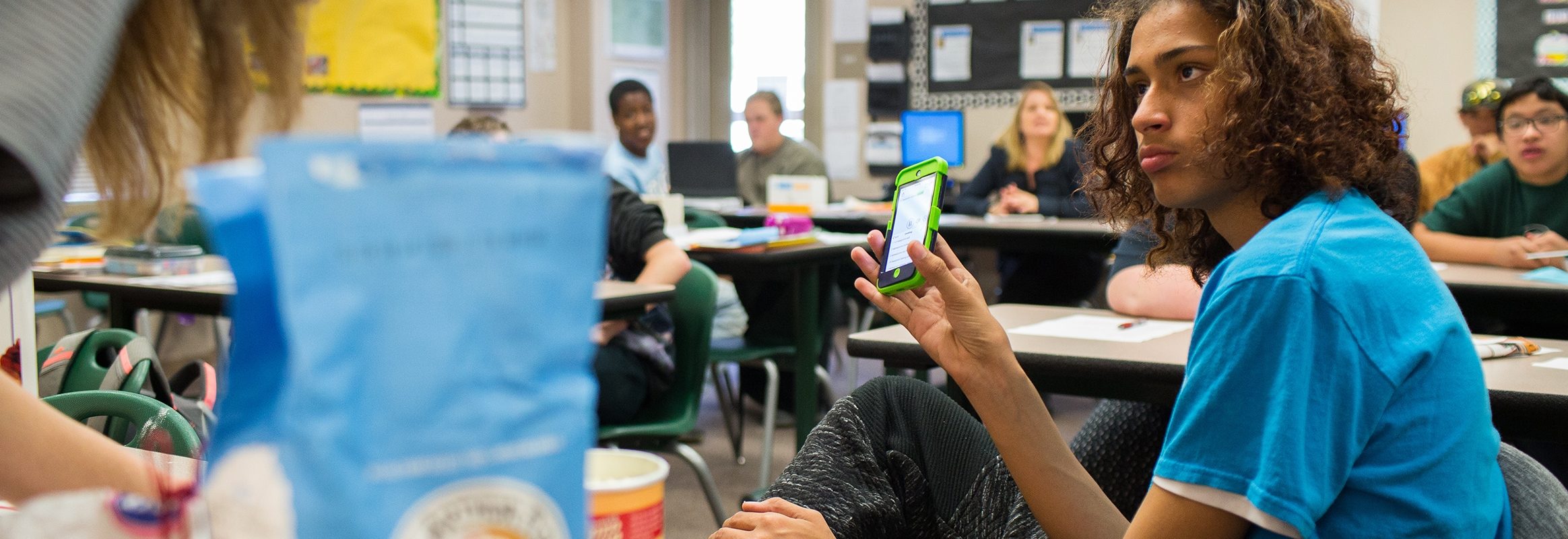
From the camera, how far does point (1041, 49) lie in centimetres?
685

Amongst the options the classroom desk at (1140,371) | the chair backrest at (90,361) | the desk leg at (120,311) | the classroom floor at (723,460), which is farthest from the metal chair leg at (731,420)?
the chair backrest at (90,361)

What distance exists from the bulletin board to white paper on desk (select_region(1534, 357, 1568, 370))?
4.86 metres

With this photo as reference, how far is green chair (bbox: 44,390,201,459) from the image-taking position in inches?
44.6

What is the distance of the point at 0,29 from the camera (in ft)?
1.18

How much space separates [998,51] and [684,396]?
4.81 metres

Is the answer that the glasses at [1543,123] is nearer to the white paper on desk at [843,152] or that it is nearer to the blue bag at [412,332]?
the blue bag at [412,332]

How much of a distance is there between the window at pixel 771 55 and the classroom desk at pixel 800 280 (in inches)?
164

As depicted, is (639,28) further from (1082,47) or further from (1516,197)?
(1516,197)

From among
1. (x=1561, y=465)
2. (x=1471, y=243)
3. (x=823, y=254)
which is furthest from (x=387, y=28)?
(x=1561, y=465)

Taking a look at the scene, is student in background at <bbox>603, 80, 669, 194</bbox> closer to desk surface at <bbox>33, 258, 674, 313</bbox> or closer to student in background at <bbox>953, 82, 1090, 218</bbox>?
student in background at <bbox>953, 82, 1090, 218</bbox>

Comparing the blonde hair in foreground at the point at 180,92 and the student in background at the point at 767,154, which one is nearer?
the blonde hair in foreground at the point at 180,92

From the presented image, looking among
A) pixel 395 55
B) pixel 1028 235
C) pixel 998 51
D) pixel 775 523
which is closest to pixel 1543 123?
pixel 1028 235

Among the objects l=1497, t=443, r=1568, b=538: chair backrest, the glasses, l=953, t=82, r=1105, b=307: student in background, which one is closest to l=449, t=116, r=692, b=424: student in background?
l=1497, t=443, r=1568, b=538: chair backrest

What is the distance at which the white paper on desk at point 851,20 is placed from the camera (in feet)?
23.7
